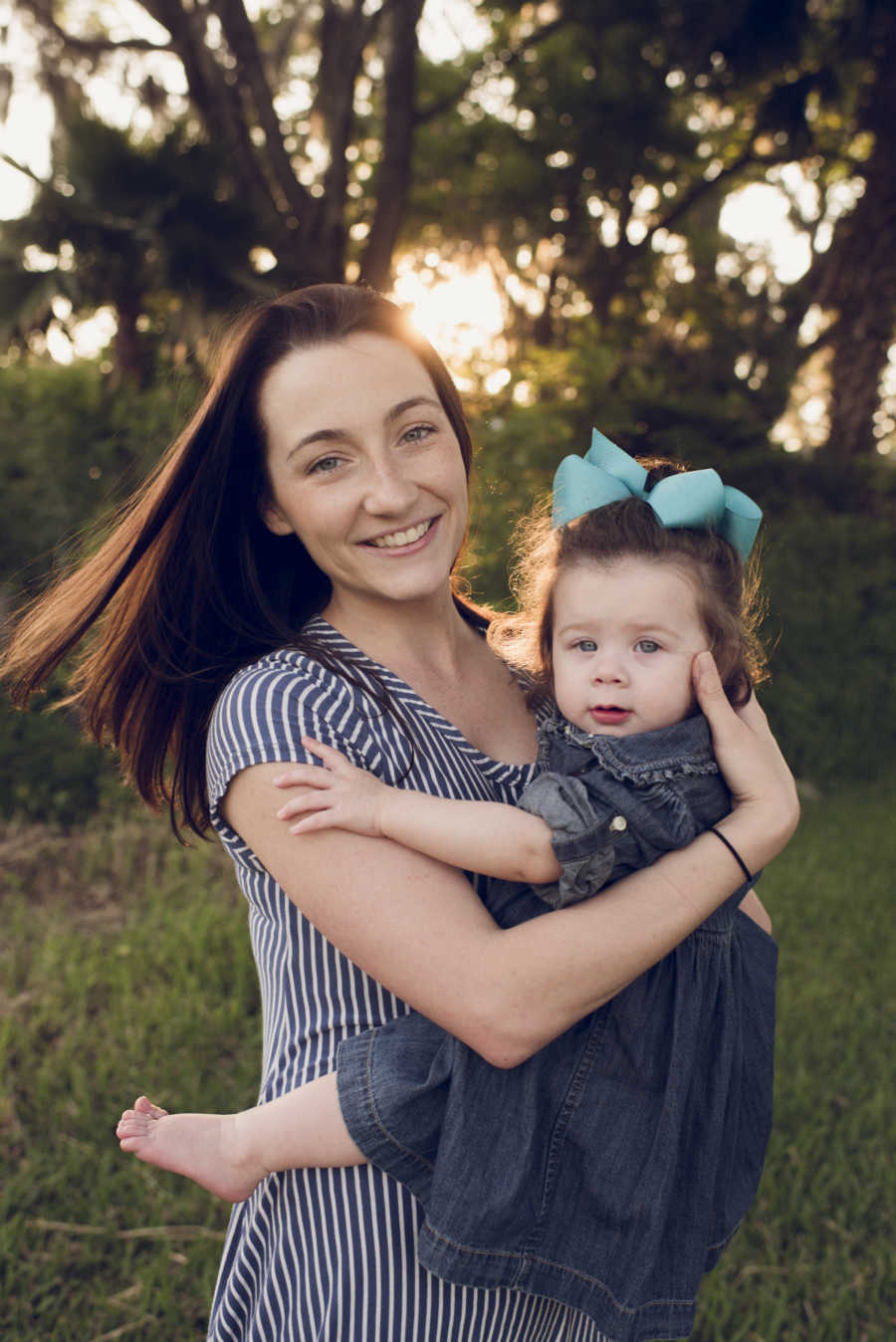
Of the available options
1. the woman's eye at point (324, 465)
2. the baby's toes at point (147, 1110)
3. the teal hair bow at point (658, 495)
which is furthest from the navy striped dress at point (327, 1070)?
the teal hair bow at point (658, 495)

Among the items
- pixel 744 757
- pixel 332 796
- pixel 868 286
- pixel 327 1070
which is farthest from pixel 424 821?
pixel 868 286

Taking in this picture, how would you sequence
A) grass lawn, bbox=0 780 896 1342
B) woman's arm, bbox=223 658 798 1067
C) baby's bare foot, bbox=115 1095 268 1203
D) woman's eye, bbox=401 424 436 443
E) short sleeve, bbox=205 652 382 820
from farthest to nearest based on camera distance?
grass lawn, bbox=0 780 896 1342 → woman's eye, bbox=401 424 436 443 → baby's bare foot, bbox=115 1095 268 1203 → short sleeve, bbox=205 652 382 820 → woman's arm, bbox=223 658 798 1067

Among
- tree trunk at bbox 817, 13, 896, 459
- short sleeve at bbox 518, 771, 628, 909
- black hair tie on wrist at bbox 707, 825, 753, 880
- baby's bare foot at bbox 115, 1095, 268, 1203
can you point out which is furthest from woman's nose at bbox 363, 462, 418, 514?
tree trunk at bbox 817, 13, 896, 459

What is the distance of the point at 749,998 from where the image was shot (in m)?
1.77

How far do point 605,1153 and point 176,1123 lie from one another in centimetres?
72

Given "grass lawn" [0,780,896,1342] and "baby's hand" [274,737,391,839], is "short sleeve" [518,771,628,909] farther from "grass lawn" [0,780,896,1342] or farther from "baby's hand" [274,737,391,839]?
"grass lawn" [0,780,896,1342]

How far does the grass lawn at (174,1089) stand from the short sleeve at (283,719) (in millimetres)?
1986

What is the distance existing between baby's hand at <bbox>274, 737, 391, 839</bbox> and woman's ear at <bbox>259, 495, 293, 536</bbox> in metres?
0.60

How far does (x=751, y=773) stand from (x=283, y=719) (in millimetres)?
722

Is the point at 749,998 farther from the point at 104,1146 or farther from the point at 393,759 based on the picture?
the point at 104,1146

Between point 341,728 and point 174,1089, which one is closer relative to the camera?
point 341,728

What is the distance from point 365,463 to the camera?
1.79 m

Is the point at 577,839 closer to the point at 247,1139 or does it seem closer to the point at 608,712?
the point at 608,712

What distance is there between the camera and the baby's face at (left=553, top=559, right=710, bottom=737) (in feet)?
5.73
